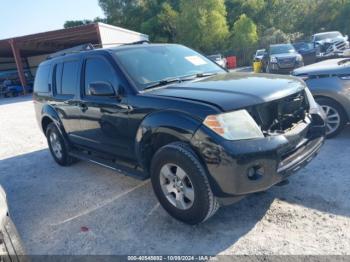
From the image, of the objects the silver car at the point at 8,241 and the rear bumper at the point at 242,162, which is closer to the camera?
the silver car at the point at 8,241

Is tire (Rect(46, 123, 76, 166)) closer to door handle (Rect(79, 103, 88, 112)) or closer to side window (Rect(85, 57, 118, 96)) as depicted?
door handle (Rect(79, 103, 88, 112))

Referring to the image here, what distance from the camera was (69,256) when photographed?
10.2 feet

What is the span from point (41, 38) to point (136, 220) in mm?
22548

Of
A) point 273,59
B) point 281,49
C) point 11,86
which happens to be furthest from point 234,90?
point 11,86

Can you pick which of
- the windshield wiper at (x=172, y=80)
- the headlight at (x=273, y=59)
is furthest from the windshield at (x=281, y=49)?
the windshield wiper at (x=172, y=80)

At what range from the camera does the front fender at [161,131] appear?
3.02m

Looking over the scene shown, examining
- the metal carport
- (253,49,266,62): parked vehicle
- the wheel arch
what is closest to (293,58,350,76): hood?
the wheel arch

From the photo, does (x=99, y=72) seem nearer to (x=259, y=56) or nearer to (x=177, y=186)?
(x=177, y=186)

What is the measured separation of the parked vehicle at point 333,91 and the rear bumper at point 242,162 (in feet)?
8.55

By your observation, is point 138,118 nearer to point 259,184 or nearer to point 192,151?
point 192,151

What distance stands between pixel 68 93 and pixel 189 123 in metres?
2.72

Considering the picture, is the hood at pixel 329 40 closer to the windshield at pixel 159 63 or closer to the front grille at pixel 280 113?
the windshield at pixel 159 63

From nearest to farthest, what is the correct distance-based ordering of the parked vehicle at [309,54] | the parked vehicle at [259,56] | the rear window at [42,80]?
the rear window at [42,80], the parked vehicle at [309,54], the parked vehicle at [259,56]

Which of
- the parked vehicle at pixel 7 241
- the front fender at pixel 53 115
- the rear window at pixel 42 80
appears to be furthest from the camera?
the rear window at pixel 42 80
